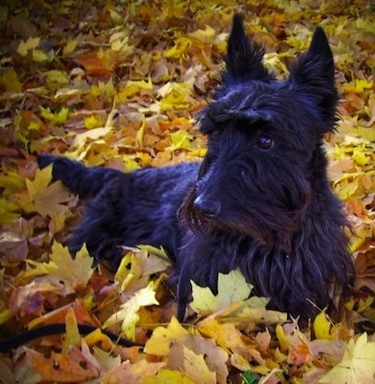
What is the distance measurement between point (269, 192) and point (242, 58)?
729mm

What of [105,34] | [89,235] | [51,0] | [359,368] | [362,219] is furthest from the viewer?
[51,0]

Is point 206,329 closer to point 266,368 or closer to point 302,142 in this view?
point 266,368

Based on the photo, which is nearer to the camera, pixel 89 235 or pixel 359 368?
pixel 359 368

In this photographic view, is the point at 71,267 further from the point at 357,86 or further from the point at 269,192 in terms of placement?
the point at 357,86

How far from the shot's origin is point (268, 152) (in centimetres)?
211

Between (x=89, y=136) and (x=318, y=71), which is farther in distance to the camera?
(x=89, y=136)

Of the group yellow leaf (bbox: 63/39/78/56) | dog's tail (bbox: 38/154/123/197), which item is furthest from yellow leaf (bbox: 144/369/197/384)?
Answer: yellow leaf (bbox: 63/39/78/56)

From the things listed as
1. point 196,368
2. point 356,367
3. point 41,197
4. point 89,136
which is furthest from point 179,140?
point 356,367

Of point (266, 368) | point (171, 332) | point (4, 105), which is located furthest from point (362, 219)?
point (4, 105)

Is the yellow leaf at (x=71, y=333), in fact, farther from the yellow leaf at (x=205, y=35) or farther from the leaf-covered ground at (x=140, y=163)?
the yellow leaf at (x=205, y=35)

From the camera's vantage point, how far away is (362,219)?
304cm

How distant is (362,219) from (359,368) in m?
1.40

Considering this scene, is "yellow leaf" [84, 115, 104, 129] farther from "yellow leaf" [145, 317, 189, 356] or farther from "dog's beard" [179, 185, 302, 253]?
"yellow leaf" [145, 317, 189, 356]

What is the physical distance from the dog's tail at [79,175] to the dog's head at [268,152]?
1.27 metres
